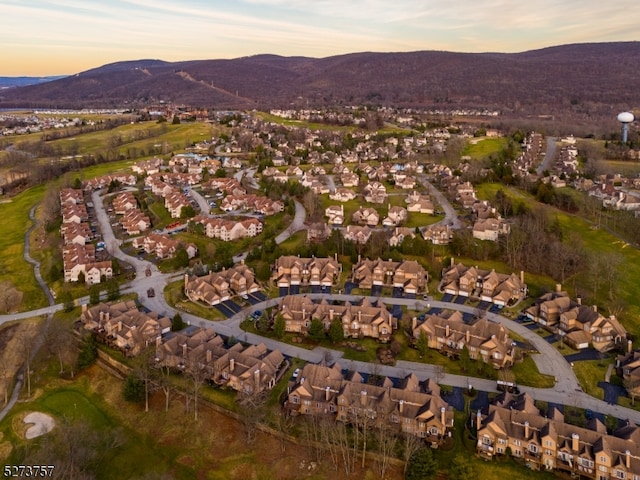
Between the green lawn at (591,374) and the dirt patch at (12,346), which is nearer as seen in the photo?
the green lawn at (591,374)

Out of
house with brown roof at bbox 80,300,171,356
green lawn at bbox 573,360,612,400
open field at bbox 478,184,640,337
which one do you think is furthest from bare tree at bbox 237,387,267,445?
open field at bbox 478,184,640,337

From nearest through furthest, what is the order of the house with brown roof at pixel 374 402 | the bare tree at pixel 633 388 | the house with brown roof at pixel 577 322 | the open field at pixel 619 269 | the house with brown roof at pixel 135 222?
the house with brown roof at pixel 374 402
the bare tree at pixel 633 388
the house with brown roof at pixel 577 322
the open field at pixel 619 269
the house with brown roof at pixel 135 222

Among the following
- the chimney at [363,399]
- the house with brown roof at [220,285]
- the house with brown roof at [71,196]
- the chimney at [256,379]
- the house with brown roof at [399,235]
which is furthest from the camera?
the house with brown roof at [71,196]

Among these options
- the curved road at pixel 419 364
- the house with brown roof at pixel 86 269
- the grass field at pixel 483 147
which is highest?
the grass field at pixel 483 147

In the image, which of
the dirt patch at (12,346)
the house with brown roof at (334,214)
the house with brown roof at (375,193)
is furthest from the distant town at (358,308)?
the house with brown roof at (334,214)

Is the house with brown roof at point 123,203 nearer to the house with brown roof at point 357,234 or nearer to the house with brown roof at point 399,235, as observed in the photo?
the house with brown roof at point 357,234

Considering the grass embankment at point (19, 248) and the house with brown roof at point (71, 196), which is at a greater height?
the house with brown roof at point (71, 196)

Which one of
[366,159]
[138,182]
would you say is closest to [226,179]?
[138,182]
